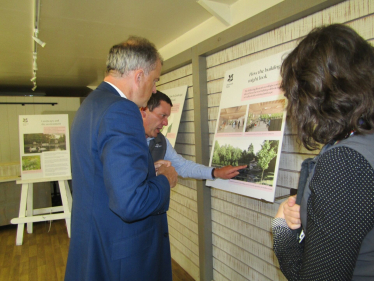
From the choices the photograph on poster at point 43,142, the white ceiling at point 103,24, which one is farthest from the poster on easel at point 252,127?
the photograph on poster at point 43,142

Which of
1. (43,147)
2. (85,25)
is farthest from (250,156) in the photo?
(43,147)

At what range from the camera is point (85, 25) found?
258cm

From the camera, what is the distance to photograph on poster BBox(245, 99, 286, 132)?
158 centimetres

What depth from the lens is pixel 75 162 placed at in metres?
1.24

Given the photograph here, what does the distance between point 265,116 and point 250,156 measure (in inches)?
11.2

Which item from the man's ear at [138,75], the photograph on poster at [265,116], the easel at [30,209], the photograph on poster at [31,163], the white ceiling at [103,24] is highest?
the white ceiling at [103,24]

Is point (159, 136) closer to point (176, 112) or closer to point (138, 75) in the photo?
point (176, 112)

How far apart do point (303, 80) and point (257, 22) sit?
1240mm

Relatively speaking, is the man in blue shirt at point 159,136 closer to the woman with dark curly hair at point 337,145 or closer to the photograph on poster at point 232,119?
the photograph on poster at point 232,119

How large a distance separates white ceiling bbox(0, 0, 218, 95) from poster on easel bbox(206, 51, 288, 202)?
2.39 feet

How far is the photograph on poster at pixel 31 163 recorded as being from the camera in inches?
163

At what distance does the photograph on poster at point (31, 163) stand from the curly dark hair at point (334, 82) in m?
4.41

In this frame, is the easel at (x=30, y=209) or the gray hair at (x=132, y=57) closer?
the gray hair at (x=132, y=57)

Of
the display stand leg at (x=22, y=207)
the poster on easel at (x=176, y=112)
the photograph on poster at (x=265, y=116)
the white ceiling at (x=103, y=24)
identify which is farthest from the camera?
the display stand leg at (x=22, y=207)
